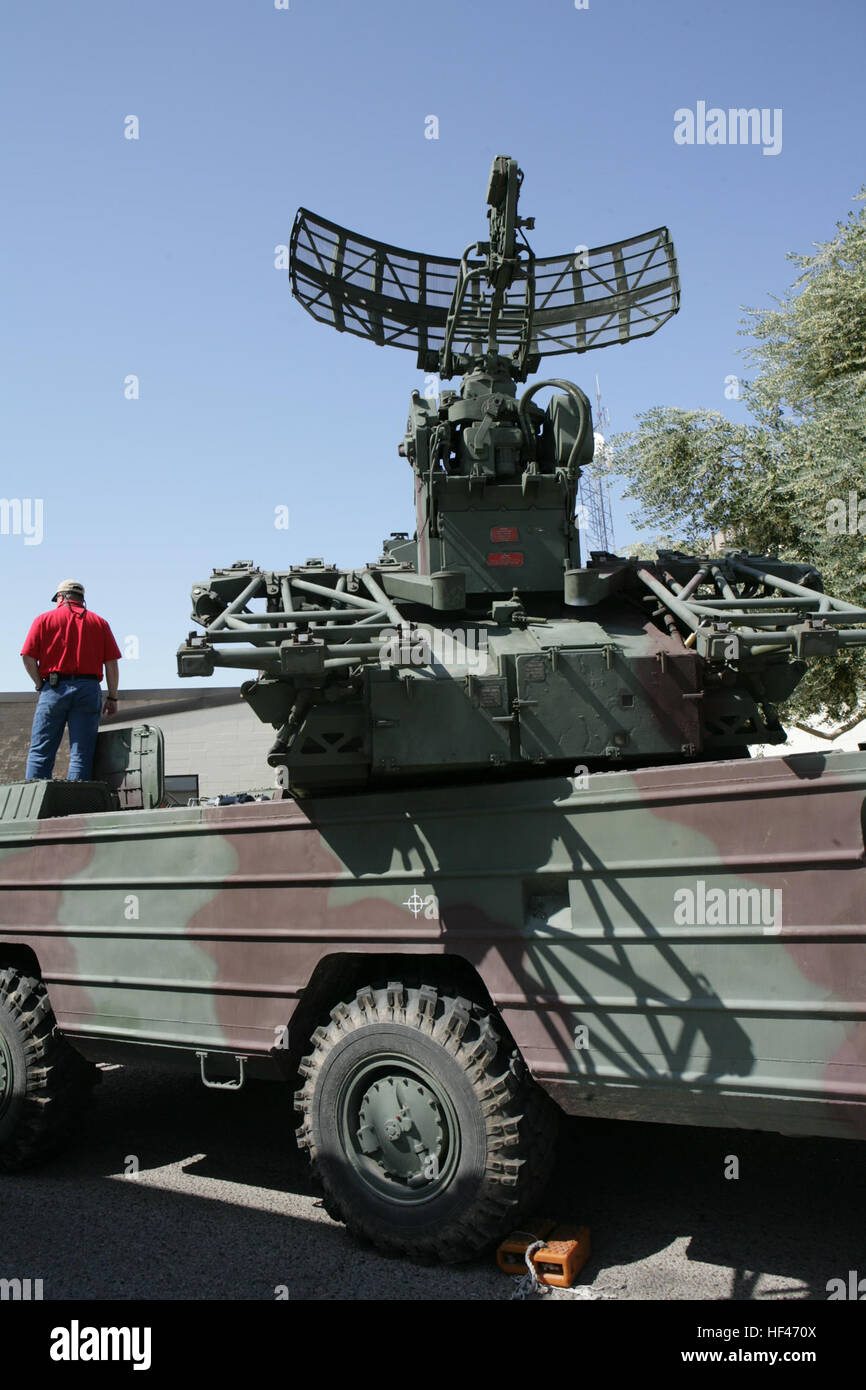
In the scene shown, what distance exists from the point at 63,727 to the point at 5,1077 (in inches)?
78.8

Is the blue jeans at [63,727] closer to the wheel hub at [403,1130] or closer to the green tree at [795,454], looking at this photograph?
the wheel hub at [403,1130]

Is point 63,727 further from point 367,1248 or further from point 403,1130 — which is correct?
point 367,1248

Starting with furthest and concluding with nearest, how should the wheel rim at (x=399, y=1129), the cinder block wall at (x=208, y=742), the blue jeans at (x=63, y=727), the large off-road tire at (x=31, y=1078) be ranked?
1. the cinder block wall at (x=208, y=742)
2. the blue jeans at (x=63, y=727)
3. the large off-road tire at (x=31, y=1078)
4. the wheel rim at (x=399, y=1129)

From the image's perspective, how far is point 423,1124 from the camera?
4.51 m

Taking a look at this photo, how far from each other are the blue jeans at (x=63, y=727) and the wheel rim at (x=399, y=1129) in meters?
2.96

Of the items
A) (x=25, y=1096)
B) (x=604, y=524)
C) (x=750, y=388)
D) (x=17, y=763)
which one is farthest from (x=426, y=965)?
(x=604, y=524)

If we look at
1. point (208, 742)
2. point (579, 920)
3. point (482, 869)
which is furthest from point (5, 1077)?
point (208, 742)

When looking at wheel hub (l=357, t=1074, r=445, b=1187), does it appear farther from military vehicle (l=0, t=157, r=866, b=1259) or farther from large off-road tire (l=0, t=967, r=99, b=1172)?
large off-road tire (l=0, t=967, r=99, b=1172)

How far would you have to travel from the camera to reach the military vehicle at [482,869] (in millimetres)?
3885

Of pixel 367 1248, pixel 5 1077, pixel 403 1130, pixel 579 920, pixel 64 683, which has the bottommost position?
pixel 367 1248

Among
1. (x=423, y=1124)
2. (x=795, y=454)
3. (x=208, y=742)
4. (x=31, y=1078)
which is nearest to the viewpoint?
(x=423, y=1124)

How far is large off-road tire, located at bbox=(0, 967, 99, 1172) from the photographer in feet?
19.2

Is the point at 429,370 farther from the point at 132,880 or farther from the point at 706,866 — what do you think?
the point at 706,866

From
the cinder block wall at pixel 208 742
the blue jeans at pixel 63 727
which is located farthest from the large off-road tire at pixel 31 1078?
the cinder block wall at pixel 208 742
